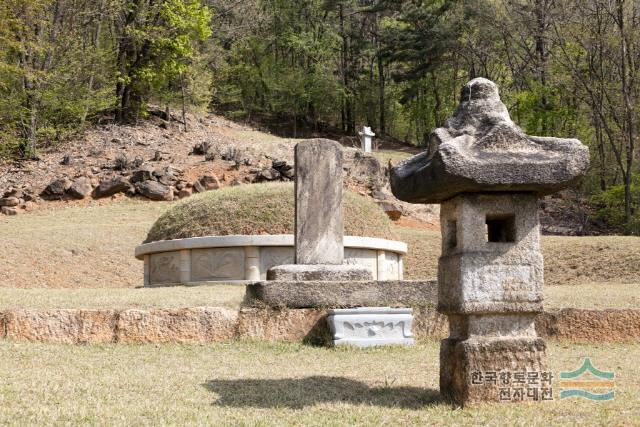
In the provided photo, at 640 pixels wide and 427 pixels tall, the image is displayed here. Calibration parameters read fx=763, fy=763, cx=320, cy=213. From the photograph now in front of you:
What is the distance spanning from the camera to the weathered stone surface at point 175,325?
27.8ft

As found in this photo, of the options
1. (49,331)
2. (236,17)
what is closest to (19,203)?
(49,331)

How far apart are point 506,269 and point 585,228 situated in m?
26.5

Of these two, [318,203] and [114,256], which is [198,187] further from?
[318,203]

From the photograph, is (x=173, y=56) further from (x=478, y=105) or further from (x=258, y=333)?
(x=478, y=105)

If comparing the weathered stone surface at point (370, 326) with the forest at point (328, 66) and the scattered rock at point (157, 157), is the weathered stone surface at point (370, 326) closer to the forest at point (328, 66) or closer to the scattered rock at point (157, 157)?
the forest at point (328, 66)

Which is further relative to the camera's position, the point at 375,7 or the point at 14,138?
the point at 375,7

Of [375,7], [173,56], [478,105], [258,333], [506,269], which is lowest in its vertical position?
[258,333]

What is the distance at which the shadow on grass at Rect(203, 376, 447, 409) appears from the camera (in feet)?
17.9

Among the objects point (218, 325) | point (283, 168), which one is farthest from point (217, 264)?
point (283, 168)

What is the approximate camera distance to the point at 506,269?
17.7 ft

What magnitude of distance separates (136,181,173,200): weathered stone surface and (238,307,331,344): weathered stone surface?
62.2 ft

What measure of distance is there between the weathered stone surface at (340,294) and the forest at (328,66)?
20.5 meters

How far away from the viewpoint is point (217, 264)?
544 inches

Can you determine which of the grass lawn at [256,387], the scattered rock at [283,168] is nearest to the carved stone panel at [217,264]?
the grass lawn at [256,387]
